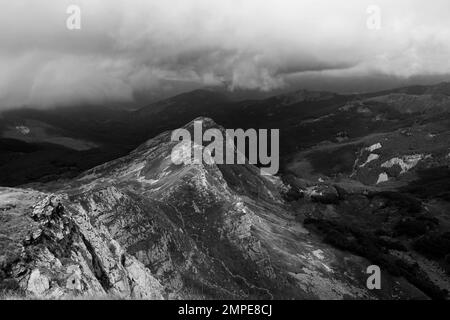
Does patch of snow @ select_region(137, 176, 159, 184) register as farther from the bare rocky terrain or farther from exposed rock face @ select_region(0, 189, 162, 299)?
exposed rock face @ select_region(0, 189, 162, 299)

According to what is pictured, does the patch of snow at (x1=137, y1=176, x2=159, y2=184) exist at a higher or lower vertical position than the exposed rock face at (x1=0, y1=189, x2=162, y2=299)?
lower

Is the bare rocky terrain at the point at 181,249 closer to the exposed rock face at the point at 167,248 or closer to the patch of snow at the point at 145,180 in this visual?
the exposed rock face at the point at 167,248

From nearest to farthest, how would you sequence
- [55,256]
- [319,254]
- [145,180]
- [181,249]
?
1. [55,256]
2. [181,249]
3. [319,254]
4. [145,180]

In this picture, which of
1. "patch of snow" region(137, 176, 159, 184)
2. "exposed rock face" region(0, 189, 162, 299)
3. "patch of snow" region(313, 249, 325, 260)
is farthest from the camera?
"patch of snow" region(137, 176, 159, 184)

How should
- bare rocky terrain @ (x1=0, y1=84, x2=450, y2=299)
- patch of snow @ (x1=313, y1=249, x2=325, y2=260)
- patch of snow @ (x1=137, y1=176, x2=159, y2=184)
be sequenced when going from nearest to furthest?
bare rocky terrain @ (x1=0, y1=84, x2=450, y2=299)
patch of snow @ (x1=313, y1=249, x2=325, y2=260)
patch of snow @ (x1=137, y1=176, x2=159, y2=184)

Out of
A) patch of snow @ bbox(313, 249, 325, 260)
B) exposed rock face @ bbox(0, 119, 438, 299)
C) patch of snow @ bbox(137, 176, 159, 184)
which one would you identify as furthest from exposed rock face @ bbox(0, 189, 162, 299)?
patch of snow @ bbox(137, 176, 159, 184)

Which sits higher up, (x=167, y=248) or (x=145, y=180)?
(x=145, y=180)

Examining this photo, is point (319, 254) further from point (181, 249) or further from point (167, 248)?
point (167, 248)

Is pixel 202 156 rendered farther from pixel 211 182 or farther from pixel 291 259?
pixel 291 259

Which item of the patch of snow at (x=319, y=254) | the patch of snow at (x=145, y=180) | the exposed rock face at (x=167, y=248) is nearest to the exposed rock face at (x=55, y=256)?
the exposed rock face at (x=167, y=248)

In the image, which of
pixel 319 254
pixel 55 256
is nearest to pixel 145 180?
pixel 319 254
